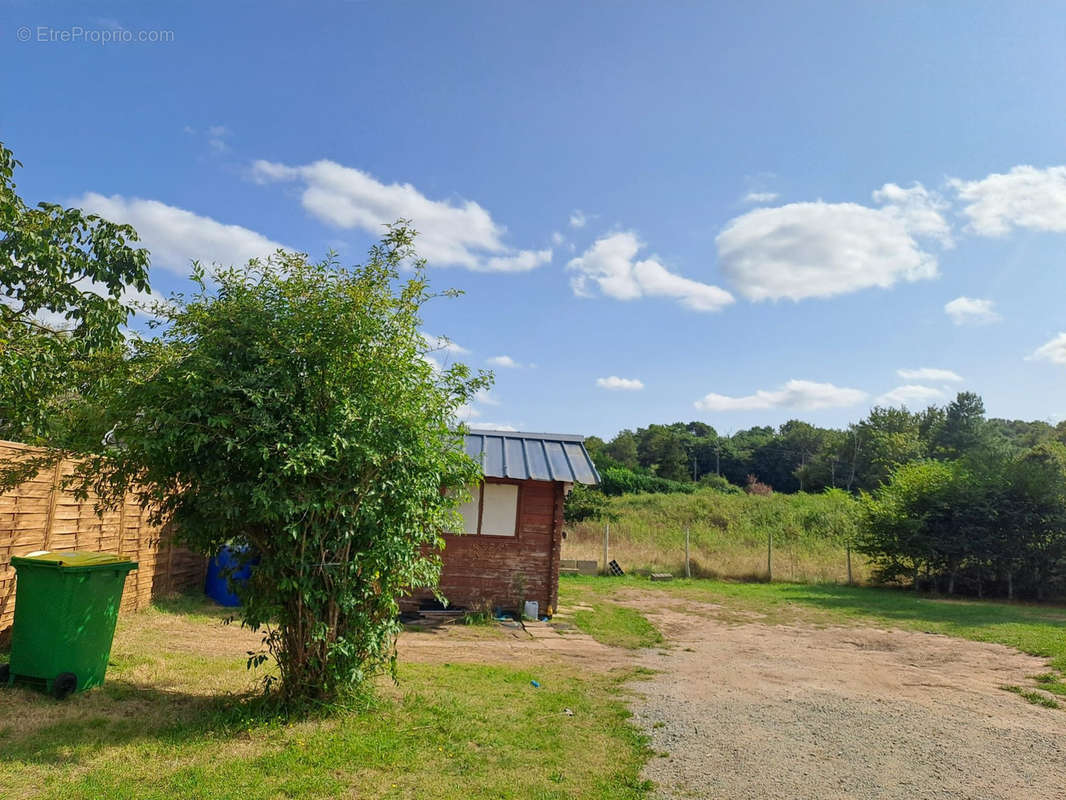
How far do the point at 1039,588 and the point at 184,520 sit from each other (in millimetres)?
18611

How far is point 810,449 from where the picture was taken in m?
60.7

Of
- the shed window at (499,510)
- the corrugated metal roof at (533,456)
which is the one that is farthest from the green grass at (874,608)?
the corrugated metal roof at (533,456)

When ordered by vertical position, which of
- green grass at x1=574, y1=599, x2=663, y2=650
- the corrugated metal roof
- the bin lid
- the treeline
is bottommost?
green grass at x1=574, y1=599, x2=663, y2=650

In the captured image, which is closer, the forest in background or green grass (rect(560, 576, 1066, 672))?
green grass (rect(560, 576, 1066, 672))

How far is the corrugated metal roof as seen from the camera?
36.1 feet

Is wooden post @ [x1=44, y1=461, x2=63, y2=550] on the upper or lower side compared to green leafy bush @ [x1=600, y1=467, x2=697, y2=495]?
lower

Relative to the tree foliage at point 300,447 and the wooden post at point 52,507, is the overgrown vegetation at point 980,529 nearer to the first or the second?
the tree foliage at point 300,447

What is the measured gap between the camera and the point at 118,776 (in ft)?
12.7

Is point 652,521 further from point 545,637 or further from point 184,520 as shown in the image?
point 184,520

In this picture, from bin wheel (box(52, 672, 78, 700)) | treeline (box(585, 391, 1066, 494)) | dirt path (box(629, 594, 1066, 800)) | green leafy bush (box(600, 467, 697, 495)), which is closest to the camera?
dirt path (box(629, 594, 1066, 800))

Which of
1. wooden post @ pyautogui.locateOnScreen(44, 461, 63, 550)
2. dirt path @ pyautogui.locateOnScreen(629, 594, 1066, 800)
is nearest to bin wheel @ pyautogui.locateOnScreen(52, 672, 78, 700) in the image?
wooden post @ pyautogui.locateOnScreen(44, 461, 63, 550)

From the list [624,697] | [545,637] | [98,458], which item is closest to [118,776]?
[98,458]

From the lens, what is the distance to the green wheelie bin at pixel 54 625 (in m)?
5.20

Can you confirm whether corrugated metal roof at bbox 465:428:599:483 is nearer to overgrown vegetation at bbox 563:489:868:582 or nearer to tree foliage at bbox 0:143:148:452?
tree foliage at bbox 0:143:148:452
